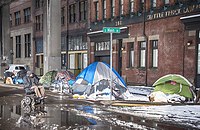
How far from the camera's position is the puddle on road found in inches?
380

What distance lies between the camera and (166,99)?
14805mm

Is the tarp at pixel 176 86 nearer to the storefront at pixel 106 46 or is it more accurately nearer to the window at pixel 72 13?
the storefront at pixel 106 46

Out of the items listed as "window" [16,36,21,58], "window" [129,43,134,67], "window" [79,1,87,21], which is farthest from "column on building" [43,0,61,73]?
"window" [16,36,21,58]

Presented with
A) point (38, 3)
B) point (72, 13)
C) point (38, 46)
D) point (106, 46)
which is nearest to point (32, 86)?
point (106, 46)

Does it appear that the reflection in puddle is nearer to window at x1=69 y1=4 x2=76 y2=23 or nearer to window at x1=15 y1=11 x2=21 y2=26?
window at x1=69 y1=4 x2=76 y2=23

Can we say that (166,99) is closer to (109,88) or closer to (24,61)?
(109,88)

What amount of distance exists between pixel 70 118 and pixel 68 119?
0.64 feet

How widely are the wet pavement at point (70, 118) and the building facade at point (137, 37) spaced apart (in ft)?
33.1

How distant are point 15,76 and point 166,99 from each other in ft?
59.4

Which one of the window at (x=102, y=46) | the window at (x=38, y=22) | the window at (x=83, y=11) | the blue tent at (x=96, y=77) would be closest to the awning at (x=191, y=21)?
the blue tent at (x=96, y=77)

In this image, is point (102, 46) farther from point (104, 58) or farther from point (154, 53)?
point (154, 53)

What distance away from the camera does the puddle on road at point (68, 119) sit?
31.7ft

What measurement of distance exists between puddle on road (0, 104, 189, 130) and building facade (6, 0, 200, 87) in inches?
424

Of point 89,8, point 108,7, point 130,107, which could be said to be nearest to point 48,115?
point 130,107
